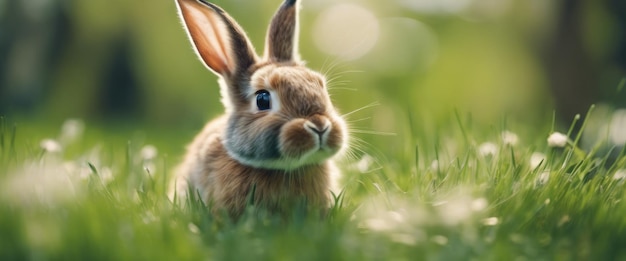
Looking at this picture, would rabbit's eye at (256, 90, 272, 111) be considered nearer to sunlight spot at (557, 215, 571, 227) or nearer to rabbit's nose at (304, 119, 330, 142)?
rabbit's nose at (304, 119, 330, 142)

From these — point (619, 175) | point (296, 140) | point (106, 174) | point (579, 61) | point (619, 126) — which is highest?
point (579, 61)

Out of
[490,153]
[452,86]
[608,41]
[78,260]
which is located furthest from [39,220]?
[452,86]

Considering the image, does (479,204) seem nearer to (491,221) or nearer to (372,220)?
(491,221)

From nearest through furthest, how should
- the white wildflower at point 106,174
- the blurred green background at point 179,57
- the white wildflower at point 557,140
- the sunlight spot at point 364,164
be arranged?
the white wildflower at point 557,140, the white wildflower at point 106,174, the sunlight spot at point 364,164, the blurred green background at point 179,57

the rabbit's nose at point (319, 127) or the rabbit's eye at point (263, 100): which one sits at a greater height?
the rabbit's eye at point (263, 100)

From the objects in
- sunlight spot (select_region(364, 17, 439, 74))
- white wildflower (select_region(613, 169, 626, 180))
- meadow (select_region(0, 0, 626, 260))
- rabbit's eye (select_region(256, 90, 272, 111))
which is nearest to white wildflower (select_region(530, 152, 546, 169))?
meadow (select_region(0, 0, 626, 260))

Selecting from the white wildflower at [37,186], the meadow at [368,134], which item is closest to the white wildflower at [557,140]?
the meadow at [368,134]

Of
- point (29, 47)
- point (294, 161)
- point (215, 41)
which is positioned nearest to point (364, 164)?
point (294, 161)

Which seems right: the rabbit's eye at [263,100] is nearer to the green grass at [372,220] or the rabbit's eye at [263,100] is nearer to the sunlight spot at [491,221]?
the green grass at [372,220]

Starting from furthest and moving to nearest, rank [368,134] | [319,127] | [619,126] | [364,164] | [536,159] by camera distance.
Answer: [368,134]
[619,126]
[364,164]
[536,159]
[319,127]
